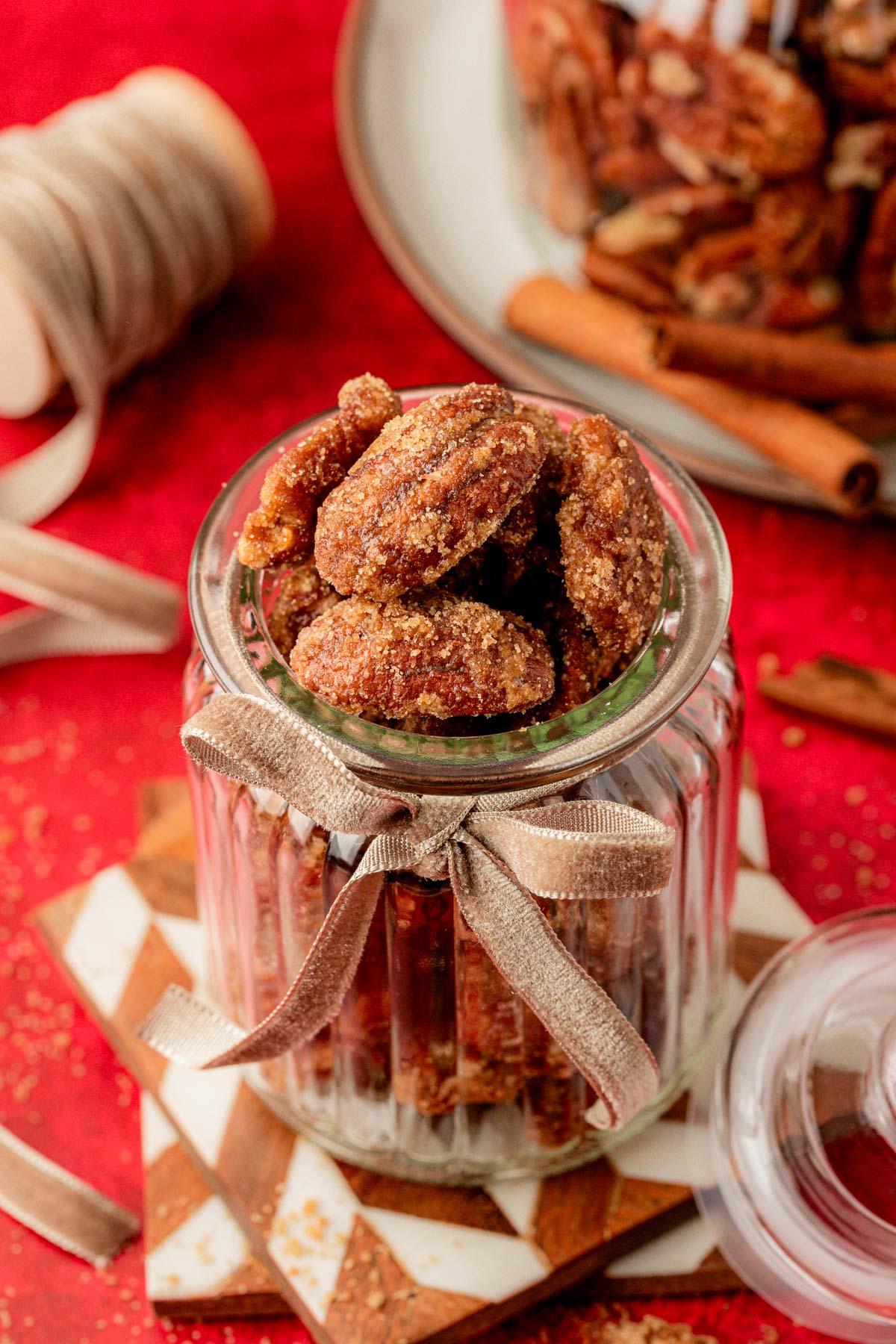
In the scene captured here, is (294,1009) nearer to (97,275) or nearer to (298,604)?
(298,604)

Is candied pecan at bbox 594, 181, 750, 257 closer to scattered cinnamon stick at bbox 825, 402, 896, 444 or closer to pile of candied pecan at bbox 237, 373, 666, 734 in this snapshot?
scattered cinnamon stick at bbox 825, 402, 896, 444

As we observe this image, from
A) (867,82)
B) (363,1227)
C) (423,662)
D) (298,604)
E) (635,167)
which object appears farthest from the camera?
(635,167)

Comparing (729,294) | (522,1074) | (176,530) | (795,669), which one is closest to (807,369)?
(729,294)

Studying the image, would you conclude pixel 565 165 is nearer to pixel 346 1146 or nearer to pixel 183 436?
pixel 183 436

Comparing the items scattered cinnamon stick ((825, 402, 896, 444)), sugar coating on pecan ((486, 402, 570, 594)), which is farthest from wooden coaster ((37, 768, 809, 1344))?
scattered cinnamon stick ((825, 402, 896, 444))

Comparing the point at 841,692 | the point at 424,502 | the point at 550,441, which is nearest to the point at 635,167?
Answer: the point at 841,692

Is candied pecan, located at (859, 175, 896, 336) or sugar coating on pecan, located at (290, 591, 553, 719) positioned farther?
candied pecan, located at (859, 175, 896, 336)

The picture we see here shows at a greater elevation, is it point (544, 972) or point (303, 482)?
point (303, 482)
